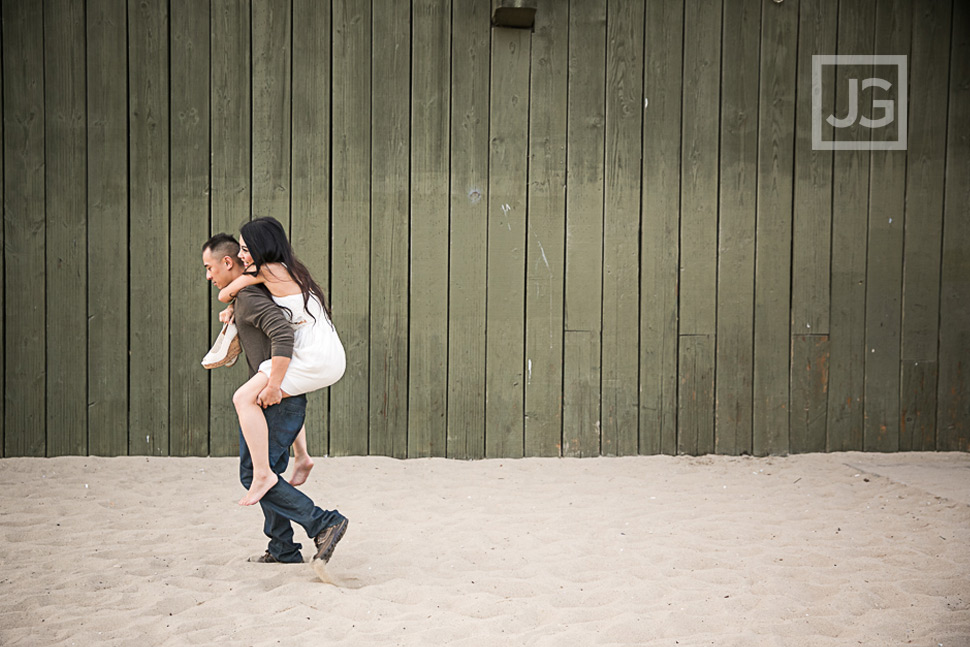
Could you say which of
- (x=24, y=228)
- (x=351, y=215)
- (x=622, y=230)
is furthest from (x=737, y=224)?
(x=24, y=228)

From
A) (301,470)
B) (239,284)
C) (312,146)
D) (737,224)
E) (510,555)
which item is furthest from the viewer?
(737,224)

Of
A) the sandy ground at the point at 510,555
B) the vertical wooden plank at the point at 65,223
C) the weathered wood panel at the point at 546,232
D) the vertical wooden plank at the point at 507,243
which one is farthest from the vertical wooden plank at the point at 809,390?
the vertical wooden plank at the point at 65,223

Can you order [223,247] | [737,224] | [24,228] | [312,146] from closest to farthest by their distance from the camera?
[223,247], [24,228], [312,146], [737,224]

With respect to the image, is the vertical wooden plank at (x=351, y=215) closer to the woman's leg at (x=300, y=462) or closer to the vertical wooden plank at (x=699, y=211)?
the woman's leg at (x=300, y=462)

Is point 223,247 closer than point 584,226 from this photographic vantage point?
Yes

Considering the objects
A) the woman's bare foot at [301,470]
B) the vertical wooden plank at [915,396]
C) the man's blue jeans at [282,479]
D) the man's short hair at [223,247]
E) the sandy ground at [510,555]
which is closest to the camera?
→ the sandy ground at [510,555]

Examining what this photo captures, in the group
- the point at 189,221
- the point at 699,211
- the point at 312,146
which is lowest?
the point at 189,221

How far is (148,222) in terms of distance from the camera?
4.83 m

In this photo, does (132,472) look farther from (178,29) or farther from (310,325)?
(178,29)

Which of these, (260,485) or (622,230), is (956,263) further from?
(260,485)

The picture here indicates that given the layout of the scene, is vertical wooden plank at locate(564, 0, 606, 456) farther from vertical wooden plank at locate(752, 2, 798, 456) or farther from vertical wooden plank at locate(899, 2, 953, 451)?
vertical wooden plank at locate(899, 2, 953, 451)

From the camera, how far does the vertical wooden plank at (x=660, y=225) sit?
502 centimetres

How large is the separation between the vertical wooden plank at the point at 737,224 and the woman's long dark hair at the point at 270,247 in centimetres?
301

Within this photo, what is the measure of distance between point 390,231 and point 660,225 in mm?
1692
